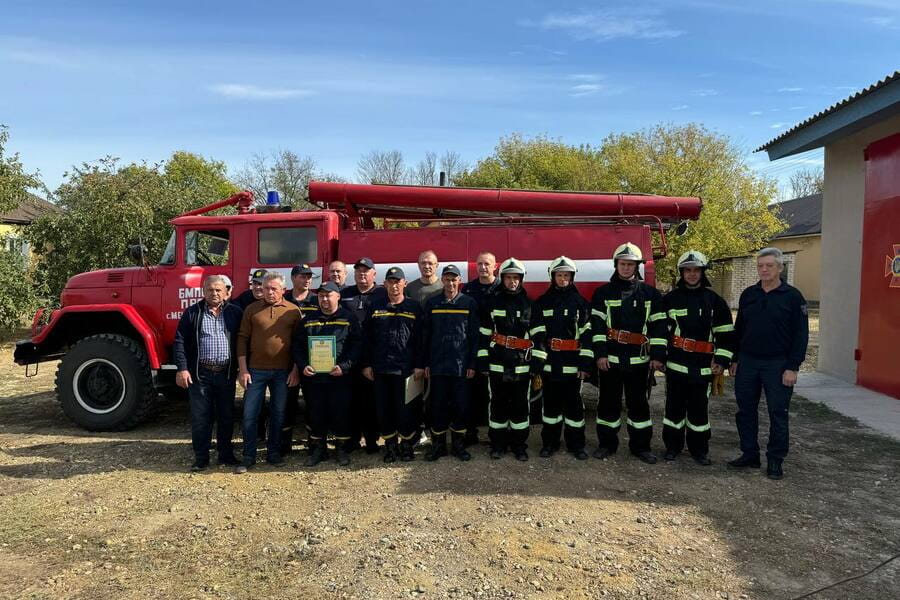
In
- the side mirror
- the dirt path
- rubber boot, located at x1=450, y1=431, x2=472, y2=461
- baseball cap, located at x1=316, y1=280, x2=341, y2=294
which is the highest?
the side mirror

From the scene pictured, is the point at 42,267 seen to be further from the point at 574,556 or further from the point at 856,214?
the point at 856,214

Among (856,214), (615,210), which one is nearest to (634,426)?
(615,210)

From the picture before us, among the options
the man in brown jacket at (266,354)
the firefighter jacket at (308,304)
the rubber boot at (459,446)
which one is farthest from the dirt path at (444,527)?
the firefighter jacket at (308,304)

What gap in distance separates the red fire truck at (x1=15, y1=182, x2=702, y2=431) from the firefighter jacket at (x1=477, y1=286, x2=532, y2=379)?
3.14ft

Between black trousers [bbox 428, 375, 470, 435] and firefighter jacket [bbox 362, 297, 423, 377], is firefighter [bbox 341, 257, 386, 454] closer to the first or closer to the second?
firefighter jacket [bbox 362, 297, 423, 377]

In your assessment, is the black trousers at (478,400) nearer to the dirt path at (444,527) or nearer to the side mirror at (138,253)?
the dirt path at (444,527)

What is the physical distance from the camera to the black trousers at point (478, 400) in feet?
18.1

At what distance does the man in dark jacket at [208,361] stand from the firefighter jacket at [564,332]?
2.59 metres

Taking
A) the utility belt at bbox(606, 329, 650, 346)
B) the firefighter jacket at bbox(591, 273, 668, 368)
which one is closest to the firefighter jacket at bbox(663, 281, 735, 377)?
the firefighter jacket at bbox(591, 273, 668, 368)

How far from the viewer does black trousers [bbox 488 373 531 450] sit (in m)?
5.13

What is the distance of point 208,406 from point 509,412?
2617 mm

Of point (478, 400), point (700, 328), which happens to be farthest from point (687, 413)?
point (478, 400)

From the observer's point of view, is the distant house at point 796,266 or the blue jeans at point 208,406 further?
the distant house at point 796,266

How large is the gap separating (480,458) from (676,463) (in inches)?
67.4
